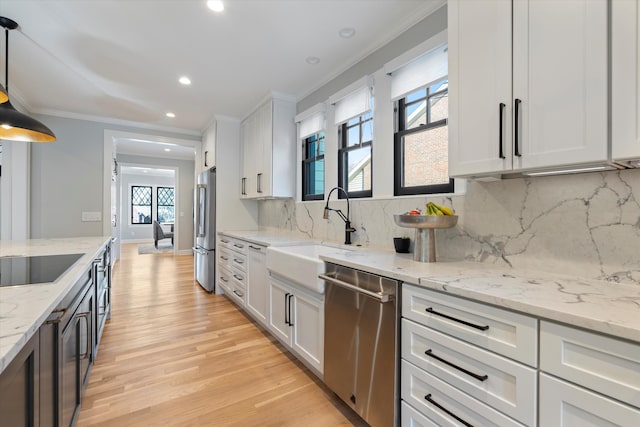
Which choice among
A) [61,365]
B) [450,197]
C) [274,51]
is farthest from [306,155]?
[61,365]

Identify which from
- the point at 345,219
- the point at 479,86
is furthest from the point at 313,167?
the point at 479,86

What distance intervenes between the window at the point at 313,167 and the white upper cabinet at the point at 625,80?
2.45 meters

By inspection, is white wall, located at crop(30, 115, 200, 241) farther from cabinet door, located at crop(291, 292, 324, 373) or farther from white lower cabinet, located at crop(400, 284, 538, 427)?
white lower cabinet, located at crop(400, 284, 538, 427)

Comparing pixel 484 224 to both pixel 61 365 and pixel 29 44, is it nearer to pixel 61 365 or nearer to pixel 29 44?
pixel 61 365

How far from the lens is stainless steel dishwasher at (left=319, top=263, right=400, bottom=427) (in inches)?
55.7

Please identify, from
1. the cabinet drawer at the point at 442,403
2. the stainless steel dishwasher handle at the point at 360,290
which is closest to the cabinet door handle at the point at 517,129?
the stainless steel dishwasher handle at the point at 360,290

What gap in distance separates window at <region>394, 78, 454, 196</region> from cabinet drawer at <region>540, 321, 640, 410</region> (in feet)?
3.79

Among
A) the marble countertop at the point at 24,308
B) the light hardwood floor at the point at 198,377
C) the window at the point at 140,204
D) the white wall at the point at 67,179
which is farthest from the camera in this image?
the window at the point at 140,204

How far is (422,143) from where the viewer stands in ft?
7.04

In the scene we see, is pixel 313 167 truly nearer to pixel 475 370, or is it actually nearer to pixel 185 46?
pixel 185 46

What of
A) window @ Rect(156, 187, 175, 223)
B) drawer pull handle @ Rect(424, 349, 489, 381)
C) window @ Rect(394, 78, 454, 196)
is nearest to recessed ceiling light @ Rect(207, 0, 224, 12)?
window @ Rect(394, 78, 454, 196)

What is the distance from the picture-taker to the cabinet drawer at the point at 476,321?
958 mm

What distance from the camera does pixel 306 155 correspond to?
3.54 meters

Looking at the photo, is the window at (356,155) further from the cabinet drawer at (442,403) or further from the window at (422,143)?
the cabinet drawer at (442,403)
